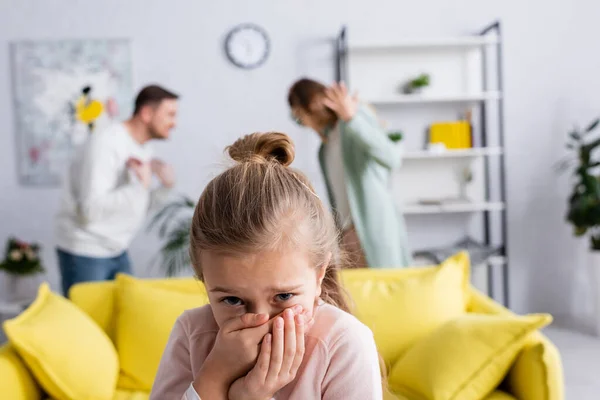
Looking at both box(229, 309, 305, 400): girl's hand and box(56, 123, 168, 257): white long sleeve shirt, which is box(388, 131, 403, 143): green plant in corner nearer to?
box(56, 123, 168, 257): white long sleeve shirt

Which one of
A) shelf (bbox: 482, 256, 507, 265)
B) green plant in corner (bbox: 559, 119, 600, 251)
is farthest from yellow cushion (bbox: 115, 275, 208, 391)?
green plant in corner (bbox: 559, 119, 600, 251)

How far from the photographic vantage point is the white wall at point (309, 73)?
4.48 metres

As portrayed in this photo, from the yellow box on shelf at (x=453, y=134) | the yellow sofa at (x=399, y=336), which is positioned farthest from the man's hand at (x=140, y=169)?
the yellow box on shelf at (x=453, y=134)

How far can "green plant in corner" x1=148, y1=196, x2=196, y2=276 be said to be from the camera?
3943 mm

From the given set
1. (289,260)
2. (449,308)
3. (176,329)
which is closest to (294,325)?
(289,260)

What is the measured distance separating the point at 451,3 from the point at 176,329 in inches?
154

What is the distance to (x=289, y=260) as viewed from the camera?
3.19 feet

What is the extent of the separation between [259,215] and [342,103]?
199 cm

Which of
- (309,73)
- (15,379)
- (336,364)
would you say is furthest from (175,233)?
(336,364)

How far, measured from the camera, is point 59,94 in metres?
4.45

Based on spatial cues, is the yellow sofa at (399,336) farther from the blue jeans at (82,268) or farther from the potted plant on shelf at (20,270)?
the potted plant on shelf at (20,270)

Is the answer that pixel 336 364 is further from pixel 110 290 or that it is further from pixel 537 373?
pixel 110 290

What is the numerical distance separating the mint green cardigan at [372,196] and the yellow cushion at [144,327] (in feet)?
3.44

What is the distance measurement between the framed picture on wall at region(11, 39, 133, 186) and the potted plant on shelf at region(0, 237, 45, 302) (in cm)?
70
